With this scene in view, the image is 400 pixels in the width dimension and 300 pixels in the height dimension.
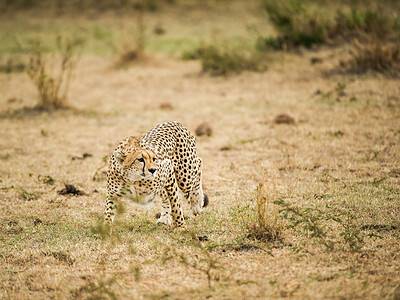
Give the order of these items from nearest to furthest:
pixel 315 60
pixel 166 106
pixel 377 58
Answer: pixel 166 106 → pixel 377 58 → pixel 315 60

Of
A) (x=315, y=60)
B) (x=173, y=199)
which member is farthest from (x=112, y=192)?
(x=315, y=60)

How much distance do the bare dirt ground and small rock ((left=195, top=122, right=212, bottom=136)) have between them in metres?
0.11

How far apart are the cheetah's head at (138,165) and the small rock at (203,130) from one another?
11.5 feet

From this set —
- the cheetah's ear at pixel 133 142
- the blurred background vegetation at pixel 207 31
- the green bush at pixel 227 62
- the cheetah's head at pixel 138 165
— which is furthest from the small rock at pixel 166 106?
the cheetah's head at pixel 138 165

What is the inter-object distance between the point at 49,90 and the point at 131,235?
535 cm

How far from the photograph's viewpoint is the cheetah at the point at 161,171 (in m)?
5.18

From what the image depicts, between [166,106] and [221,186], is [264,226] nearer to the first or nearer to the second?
[221,186]

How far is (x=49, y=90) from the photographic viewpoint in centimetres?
1017

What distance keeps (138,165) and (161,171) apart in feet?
0.80

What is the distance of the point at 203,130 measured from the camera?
28.4 feet

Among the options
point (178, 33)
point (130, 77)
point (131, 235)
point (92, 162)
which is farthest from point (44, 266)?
point (178, 33)

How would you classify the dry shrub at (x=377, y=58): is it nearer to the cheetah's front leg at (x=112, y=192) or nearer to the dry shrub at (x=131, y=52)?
the dry shrub at (x=131, y=52)

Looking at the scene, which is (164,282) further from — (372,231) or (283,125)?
(283,125)

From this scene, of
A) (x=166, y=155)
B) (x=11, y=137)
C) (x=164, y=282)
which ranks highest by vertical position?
(x=166, y=155)
